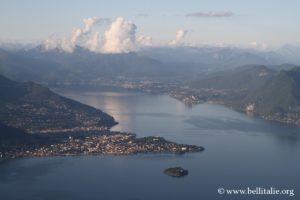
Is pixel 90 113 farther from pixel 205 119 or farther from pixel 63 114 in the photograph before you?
pixel 205 119

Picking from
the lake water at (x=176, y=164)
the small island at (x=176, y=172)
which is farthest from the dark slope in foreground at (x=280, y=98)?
the small island at (x=176, y=172)

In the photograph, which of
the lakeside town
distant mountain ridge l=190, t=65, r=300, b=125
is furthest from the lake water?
distant mountain ridge l=190, t=65, r=300, b=125

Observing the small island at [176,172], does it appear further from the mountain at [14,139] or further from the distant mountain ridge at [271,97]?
the distant mountain ridge at [271,97]

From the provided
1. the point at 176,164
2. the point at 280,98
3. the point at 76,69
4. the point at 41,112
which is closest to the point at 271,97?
the point at 280,98

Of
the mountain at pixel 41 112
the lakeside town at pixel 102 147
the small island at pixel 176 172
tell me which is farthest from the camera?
the mountain at pixel 41 112

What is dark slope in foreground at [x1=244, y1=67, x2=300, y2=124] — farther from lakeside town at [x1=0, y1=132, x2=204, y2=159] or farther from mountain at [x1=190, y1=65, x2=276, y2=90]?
lakeside town at [x1=0, y1=132, x2=204, y2=159]

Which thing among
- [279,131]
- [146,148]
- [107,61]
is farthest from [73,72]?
[146,148]
